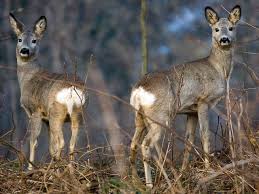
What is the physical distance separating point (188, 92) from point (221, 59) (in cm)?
97

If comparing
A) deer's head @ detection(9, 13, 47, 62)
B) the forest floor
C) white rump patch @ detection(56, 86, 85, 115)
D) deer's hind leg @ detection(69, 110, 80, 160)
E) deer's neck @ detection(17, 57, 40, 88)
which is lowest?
the forest floor

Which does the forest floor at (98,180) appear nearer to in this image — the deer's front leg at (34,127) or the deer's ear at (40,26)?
the deer's front leg at (34,127)

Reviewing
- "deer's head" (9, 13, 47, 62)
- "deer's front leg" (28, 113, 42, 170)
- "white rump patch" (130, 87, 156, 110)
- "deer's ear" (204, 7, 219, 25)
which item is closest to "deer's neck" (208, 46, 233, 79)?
"deer's ear" (204, 7, 219, 25)

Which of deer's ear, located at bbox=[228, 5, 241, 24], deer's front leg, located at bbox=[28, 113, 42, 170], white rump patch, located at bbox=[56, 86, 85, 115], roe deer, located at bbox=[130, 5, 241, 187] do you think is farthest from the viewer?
deer's ear, located at bbox=[228, 5, 241, 24]

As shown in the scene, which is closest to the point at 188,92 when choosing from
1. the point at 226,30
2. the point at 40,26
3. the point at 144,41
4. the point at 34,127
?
the point at 226,30

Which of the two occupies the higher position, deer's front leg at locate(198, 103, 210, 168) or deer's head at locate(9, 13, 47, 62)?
deer's head at locate(9, 13, 47, 62)

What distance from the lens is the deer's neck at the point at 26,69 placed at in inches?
447

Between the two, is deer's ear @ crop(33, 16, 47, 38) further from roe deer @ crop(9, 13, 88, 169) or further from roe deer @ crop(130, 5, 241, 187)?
roe deer @ crop(130, 5, 241, 187)

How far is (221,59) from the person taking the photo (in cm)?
1086

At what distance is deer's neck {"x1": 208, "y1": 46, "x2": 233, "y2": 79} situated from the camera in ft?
35.2

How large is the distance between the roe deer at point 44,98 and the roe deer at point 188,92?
31.2 inches

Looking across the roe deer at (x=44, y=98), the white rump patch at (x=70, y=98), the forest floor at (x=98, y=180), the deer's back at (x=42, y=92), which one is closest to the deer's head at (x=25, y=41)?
the roe deer at (x=44, y=98)

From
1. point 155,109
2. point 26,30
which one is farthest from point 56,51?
point 155,109

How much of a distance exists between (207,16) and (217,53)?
0.77 m
